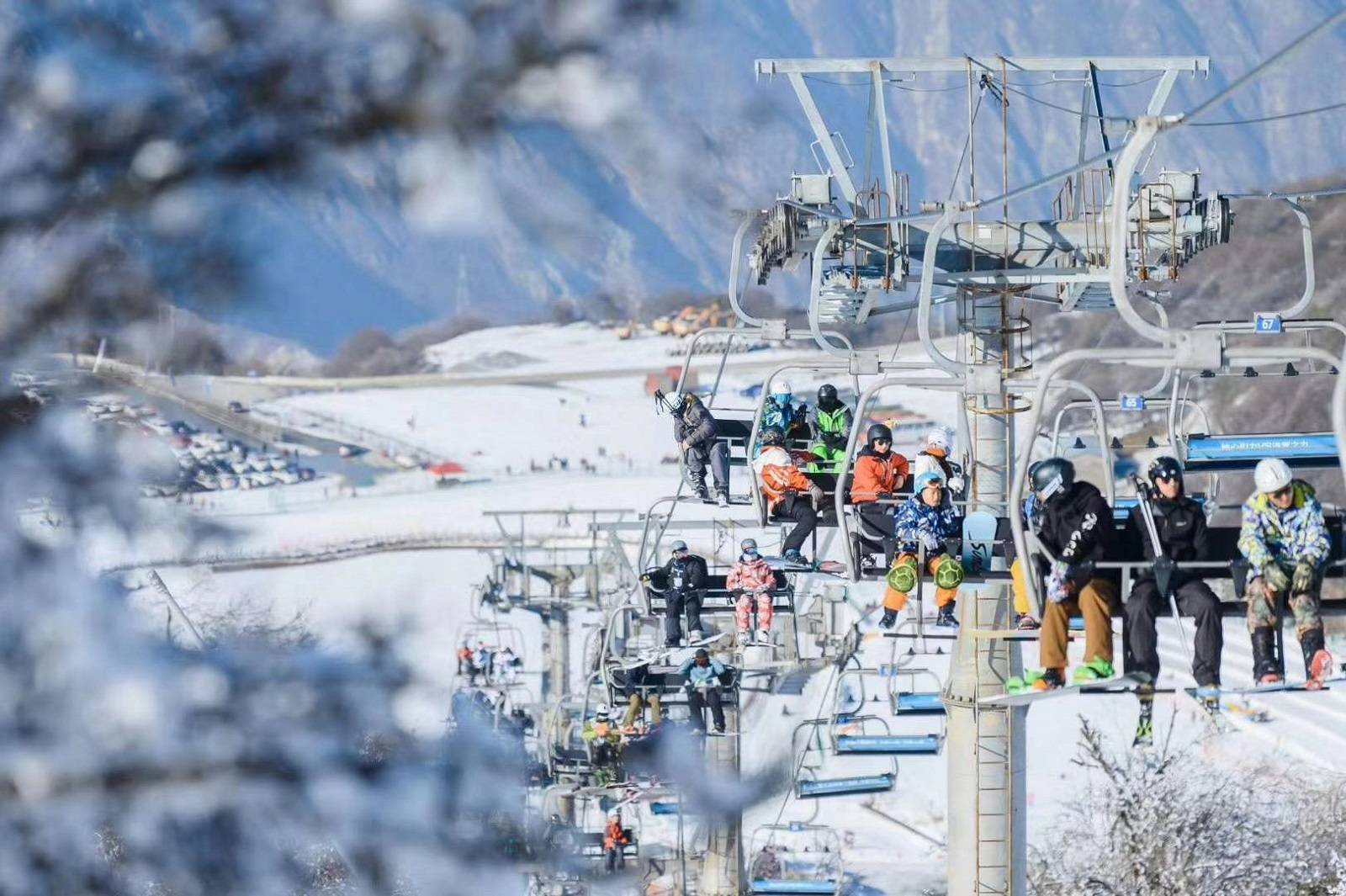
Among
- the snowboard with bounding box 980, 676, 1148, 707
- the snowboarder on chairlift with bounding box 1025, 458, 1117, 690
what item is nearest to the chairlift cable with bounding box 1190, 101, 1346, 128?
the snowboarder on chairlift with bounding box 1025, 458, 1117, 690

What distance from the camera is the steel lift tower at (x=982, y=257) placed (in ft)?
58.2

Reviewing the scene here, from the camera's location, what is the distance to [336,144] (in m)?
5.30

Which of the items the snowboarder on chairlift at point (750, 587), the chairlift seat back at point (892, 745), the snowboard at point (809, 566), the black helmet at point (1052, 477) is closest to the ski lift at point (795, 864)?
the chairlift seat back at point (892, 745)

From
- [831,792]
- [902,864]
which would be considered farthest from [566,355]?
[831,792]

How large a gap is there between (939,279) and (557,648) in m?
20.2

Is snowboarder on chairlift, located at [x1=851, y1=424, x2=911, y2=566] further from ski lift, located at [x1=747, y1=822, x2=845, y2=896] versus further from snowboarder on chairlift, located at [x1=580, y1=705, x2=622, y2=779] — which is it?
ski lift, located at [x1=747, y1=822, x2=845, y2=896]

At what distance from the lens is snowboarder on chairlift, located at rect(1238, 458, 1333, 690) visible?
10.7 metres

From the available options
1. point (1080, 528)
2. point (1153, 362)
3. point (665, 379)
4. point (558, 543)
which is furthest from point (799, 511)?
point (665, 379)

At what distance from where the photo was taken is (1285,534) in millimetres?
10766

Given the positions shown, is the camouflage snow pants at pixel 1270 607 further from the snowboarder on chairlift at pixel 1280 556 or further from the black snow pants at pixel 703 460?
the black snow pants at pixel 703 460

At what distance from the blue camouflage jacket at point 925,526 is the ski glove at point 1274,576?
3.12 meters

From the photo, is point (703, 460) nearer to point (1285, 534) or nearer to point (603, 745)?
point (603, 745)

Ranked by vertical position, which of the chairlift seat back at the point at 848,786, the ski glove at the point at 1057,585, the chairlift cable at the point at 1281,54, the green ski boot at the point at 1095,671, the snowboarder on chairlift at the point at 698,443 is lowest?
the chairlift seat back at the point at 848,786

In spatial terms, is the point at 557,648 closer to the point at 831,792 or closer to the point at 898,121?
the point at 831,792
